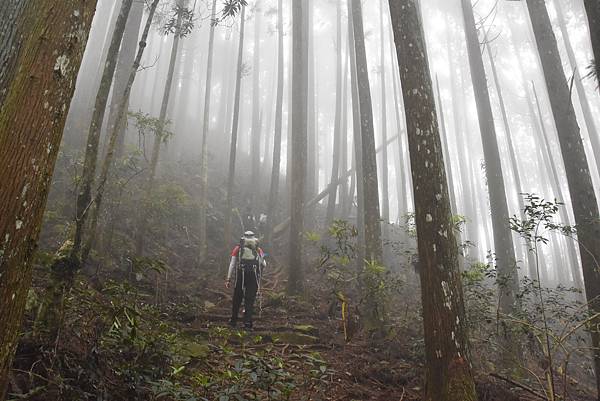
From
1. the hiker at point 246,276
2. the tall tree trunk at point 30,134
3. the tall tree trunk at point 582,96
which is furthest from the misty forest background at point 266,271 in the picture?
the tall tree trunk at point 582,96

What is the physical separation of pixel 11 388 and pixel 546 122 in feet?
117

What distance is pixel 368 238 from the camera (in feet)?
24.9

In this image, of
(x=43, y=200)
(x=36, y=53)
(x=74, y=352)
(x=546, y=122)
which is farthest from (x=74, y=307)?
(x=546, y=122)

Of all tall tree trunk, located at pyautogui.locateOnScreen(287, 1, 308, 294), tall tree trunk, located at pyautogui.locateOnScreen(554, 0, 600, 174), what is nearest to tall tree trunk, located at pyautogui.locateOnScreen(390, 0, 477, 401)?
tall tree trunk, located at pyautogui.locateOnScreen(287, 1, 308, 294)

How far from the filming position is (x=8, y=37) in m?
3.30

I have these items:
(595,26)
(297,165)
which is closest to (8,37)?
(595,26)

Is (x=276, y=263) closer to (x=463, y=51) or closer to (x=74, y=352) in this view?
(x=74, y=352)

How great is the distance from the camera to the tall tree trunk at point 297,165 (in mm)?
8812

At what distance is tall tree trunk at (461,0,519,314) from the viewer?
7.90 metres

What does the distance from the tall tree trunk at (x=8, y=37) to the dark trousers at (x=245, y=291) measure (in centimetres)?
472

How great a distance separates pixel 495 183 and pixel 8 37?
928 cm

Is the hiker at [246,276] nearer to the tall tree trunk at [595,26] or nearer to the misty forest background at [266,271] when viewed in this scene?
the misty forest background at [266,271]

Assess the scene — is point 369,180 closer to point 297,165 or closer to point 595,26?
point 297,165

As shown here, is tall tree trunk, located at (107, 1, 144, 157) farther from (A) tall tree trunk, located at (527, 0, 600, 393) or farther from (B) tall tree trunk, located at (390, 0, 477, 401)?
(A) tall tree trunk, located at (527, 0, 600, 393)
